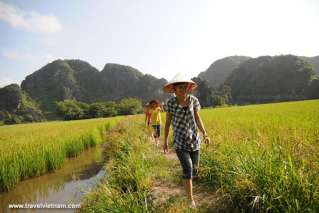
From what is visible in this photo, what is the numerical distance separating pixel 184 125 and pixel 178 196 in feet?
3.68

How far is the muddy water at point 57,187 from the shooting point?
18.0ft

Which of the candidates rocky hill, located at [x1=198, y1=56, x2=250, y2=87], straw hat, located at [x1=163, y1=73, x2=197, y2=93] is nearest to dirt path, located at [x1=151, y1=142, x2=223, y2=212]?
straw hat, located at [x1=163, y1=73, x2=197, y2=93]

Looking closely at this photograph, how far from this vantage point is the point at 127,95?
117 meters

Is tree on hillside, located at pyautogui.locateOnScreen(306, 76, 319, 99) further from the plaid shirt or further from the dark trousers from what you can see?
the dark trousers

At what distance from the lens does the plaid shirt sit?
10.2 feet

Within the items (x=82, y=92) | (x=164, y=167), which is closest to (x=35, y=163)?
(x=164, y=167)

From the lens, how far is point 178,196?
3422 millimetres

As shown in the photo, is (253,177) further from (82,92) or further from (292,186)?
(82,92)

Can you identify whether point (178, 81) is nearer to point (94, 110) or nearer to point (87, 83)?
point (94, 110)

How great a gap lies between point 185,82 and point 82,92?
113736mm


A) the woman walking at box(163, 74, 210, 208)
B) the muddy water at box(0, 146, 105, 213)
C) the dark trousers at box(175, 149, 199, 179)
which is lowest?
the muddy water at box(0, 146, 105, 213)

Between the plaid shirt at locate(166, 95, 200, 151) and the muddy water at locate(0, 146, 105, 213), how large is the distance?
2470 millimetres

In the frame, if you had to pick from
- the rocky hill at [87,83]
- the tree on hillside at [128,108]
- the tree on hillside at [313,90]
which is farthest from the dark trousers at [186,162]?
the rocky hill at [87,83]

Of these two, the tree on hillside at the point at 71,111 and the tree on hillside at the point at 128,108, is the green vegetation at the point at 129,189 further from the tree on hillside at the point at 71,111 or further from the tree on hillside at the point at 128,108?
the tree on hillside at the point at 128,108
